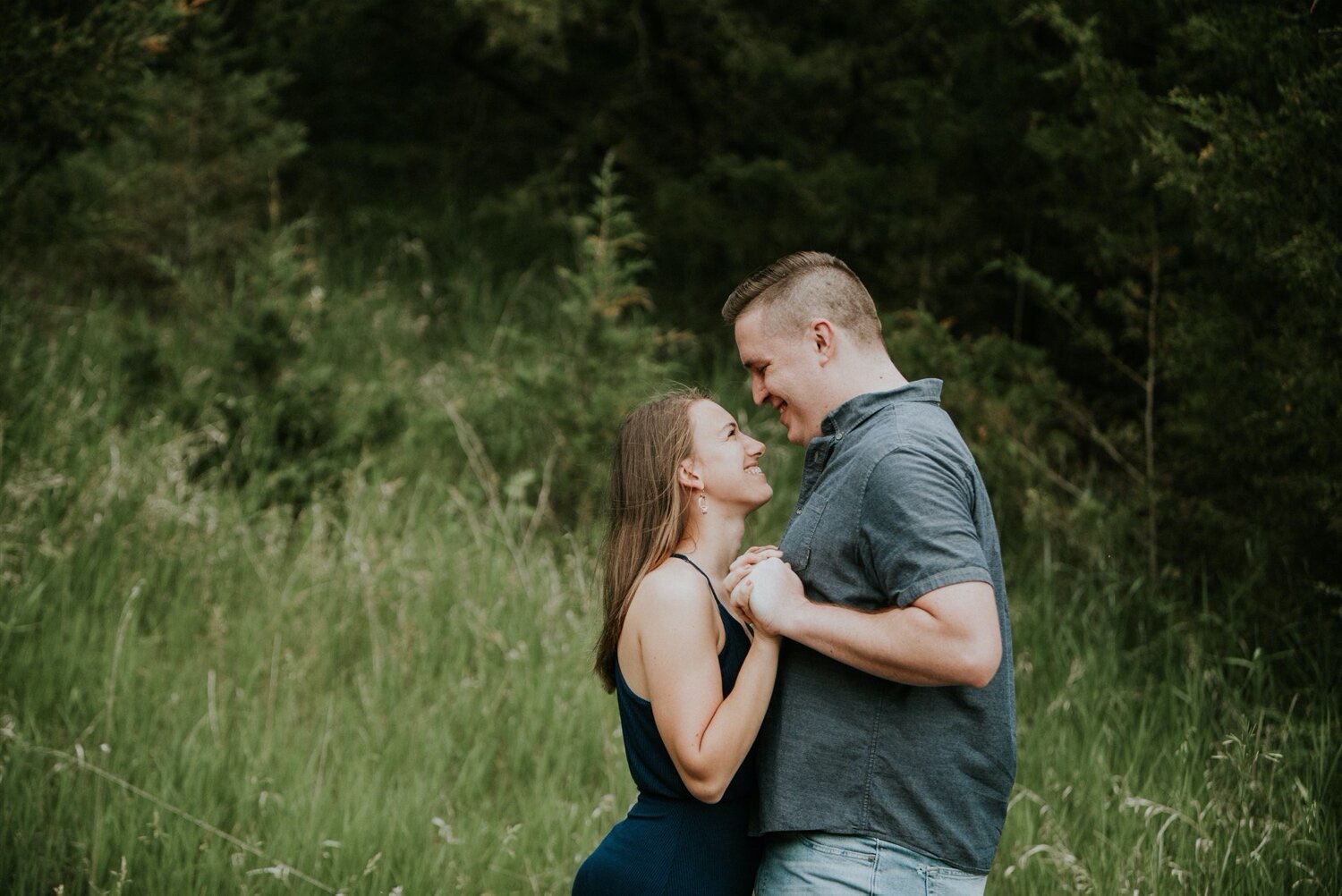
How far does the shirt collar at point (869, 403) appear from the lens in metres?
2.52

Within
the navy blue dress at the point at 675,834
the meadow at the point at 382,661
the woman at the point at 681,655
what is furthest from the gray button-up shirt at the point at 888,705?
the meadow at the point at 382,661

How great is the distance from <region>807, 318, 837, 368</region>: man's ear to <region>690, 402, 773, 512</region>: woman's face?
1.07 ft

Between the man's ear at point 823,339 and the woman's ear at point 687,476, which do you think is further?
the woman's ear at point 687,476

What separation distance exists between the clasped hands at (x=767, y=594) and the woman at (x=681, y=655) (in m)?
0.06

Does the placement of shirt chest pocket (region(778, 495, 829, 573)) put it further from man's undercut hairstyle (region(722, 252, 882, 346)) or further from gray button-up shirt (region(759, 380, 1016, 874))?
man's undercut hairstyle (region(722, 252, 882, 346))

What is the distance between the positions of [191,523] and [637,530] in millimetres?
3709

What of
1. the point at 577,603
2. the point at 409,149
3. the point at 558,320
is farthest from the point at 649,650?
the point at 409,149

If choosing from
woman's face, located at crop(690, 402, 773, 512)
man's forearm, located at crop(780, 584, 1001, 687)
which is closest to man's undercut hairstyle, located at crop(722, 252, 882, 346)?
woman's face, located at crop(690, 402, 773, 512)

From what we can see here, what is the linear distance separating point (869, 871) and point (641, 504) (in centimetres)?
100

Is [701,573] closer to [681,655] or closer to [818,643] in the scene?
[681,655]

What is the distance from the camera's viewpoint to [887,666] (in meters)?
2.24

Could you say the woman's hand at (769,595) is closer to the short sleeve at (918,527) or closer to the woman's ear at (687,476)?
the short sleeve at (918,527)

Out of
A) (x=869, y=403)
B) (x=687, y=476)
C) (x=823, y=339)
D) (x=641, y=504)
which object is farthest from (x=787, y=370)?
(x=641, y=504)

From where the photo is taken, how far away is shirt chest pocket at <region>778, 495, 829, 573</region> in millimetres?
2461
